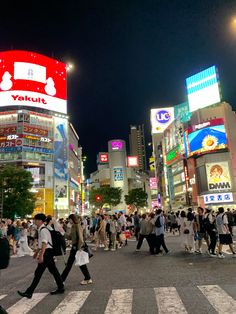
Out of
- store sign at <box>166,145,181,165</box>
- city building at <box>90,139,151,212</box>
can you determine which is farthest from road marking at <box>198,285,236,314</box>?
city building at <box>90,139,151,212</box>

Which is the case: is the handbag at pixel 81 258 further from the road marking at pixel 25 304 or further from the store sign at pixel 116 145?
the store sign at pixel 116 145

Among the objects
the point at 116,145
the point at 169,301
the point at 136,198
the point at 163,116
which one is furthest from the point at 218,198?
the point at 116,145

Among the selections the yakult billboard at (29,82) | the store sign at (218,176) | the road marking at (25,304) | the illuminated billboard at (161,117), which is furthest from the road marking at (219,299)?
the illuminated billboard at (161,117)

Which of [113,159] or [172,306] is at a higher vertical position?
[113,159]

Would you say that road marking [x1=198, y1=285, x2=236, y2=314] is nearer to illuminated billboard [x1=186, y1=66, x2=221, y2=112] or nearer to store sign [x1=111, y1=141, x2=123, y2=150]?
illuminated billboard [x1=186, y1=66, x2=221, y2=112]

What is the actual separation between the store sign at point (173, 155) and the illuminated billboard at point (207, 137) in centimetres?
1066

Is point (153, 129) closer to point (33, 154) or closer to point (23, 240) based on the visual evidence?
point (33, 154)

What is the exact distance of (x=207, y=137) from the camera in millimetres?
54312

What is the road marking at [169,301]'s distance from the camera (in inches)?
195

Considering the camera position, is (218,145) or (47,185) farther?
(47,185)

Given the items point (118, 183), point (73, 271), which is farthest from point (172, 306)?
point (118, 183)

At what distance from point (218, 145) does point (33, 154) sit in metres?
36.7

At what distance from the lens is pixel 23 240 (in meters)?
16.0

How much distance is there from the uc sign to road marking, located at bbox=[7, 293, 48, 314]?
276ft
